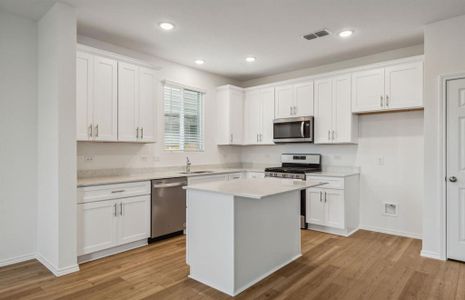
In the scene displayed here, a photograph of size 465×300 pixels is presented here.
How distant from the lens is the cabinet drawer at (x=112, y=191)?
327cm

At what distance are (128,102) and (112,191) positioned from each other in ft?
4.00

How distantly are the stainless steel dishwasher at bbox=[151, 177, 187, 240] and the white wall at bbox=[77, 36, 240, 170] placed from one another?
0.70 m

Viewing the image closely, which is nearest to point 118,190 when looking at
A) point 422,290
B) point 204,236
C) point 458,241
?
point 204,236

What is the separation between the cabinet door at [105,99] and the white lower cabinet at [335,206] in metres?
3.01

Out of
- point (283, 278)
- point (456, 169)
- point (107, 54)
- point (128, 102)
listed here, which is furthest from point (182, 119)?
point (456, 169)

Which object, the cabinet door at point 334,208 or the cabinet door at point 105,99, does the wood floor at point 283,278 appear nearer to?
the cabinet door at point 334,208

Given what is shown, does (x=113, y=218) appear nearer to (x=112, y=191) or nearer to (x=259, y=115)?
(x=112, y=191)

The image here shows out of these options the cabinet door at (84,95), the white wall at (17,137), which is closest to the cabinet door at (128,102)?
the cabinet door at (84,95)

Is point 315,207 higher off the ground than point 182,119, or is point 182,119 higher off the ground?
point 182,119

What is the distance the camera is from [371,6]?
3.04 metres

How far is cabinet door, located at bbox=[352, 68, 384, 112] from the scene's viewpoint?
13.8ft

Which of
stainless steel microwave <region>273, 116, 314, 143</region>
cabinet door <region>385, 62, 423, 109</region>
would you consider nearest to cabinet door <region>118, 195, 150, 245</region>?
stainless steel microwave <region>273, 116, 314, 143</region>

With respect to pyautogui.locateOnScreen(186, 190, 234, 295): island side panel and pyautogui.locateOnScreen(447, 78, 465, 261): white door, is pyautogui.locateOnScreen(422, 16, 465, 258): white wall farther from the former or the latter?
pyautogui.locateOnScreen(186, 190, 234, 295): island side panel

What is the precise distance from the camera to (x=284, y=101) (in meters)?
5.25
